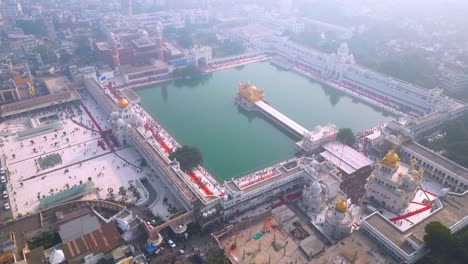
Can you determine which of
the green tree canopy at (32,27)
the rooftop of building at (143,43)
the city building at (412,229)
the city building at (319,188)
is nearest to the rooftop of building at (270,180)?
the city building at (319,188)

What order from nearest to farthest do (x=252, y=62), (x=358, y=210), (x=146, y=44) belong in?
(x=358, y=210), (x=146, y=44), (x=252, y=62)

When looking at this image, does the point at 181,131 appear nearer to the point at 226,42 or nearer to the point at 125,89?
the point at 125,89

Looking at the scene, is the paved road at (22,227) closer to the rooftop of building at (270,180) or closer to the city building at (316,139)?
the rooftop of building at (270,180)

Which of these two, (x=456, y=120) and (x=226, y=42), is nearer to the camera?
(x=456, y=120)

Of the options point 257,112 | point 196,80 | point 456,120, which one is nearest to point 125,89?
point 196,80

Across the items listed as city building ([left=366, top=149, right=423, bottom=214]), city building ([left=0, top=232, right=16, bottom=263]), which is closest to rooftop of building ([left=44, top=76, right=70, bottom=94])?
city building ([left=0, top=232, right=16, bottom=263])

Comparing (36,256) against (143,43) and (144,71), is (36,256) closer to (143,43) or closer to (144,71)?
(144,71)
